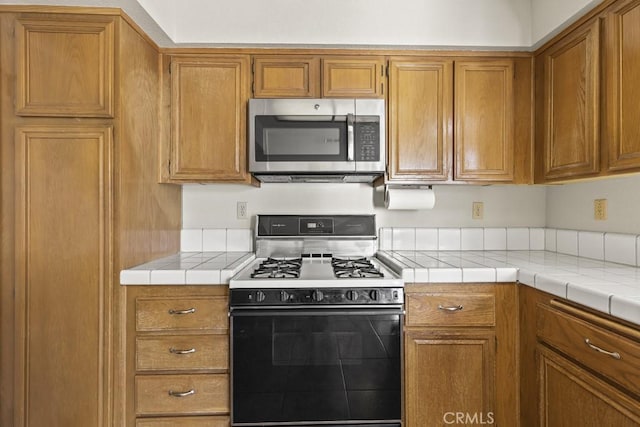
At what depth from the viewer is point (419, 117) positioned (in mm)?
2045

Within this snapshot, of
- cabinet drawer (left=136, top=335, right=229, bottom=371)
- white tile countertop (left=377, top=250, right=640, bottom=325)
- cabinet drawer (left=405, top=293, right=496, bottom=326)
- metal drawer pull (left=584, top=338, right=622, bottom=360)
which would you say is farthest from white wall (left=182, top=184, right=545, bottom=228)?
metal drawer pull (left=584, top=338, right=622, bottom=360)

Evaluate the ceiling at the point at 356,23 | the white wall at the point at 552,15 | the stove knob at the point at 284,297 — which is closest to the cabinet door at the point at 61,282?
the stove knob at the point at 284,297

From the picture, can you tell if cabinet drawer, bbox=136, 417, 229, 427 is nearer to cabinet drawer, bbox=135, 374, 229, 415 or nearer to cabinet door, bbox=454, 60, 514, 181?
cabinet drawer, bbox=135, 374, 229, 415

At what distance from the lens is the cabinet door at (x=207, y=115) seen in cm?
201

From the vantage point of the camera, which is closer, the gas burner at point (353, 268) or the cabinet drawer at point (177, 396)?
the cabinet drawer at point (177, 396)

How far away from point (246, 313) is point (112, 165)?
34.9 inches

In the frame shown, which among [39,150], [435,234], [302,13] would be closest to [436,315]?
[435,234]

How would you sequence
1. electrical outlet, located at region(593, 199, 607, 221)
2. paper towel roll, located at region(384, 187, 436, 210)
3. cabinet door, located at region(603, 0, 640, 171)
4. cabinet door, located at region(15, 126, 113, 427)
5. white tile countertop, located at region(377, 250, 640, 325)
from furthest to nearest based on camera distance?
paper towel roll, located at region(384, 187, 436, 210)
electrical outlet, located at region(593, 199, 607, 221)
cabinet door, located at region(15, 126, 113, 427)
cabinet door, located at region(603, 0, 640, 171)
white tile countertop, located at region(377, 250, 640, 325)

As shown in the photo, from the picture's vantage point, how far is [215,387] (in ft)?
5.35

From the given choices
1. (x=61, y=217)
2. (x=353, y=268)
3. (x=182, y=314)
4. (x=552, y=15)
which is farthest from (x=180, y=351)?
(x=552, y=15)

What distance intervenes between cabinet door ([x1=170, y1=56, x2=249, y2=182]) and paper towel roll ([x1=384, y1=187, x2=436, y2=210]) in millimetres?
951

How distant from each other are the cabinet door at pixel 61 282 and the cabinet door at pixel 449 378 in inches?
53.5

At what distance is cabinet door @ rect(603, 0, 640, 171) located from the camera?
57.0 inches

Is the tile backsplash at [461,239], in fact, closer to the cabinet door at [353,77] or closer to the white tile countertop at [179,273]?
the cabinet door at [353,77]
